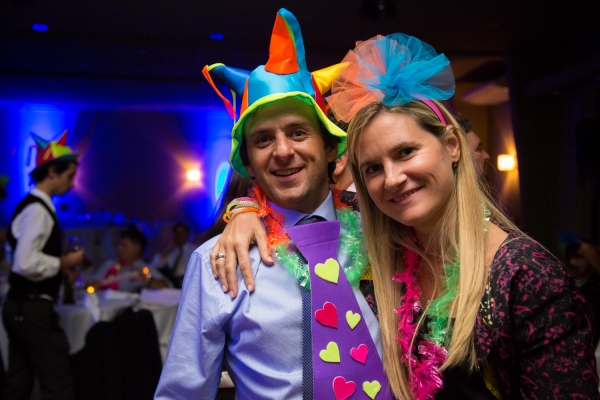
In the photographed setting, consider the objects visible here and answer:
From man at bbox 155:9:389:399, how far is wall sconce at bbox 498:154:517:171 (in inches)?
259

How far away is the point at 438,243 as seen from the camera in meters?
1.27

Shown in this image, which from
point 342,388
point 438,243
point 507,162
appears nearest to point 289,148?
point 438,243

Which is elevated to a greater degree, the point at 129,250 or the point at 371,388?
the point at 129,250

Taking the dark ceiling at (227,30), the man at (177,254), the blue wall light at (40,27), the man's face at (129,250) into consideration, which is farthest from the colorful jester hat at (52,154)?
the blue wall light at (40,27)

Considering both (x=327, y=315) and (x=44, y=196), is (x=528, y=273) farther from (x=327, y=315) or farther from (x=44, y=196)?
(x=44, y=196)

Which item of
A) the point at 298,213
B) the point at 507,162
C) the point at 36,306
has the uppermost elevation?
the point at 507,162

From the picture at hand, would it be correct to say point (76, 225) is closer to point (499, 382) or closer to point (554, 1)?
point (554, 1)

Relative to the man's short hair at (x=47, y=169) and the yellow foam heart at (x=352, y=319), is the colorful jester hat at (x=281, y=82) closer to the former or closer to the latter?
the yellow foam heart at (x=352, y=319)

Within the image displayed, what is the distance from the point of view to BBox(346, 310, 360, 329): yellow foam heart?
1320 mm

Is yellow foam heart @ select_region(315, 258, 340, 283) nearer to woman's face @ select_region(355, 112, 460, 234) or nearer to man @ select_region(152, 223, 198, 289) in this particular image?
woman's face @ select_region(355, 112, 460, 234)

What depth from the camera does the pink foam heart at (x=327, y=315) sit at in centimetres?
129

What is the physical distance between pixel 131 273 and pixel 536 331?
139 inches

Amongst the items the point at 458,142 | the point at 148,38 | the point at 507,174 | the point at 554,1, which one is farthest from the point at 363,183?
the point at 507,174

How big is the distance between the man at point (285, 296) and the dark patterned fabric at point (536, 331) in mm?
335
